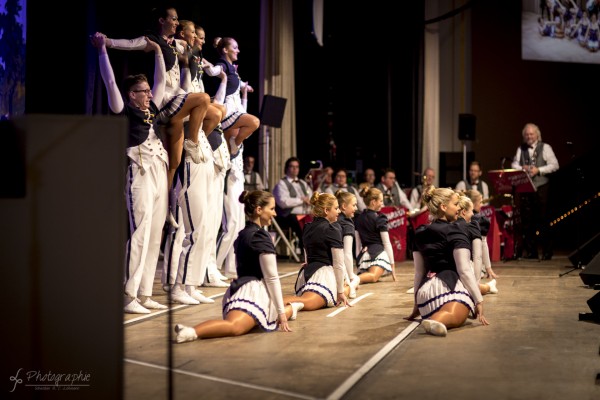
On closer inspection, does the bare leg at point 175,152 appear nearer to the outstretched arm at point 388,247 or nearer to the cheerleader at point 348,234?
the cheerleader at point 348,234

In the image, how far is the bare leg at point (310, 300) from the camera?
17.8ft

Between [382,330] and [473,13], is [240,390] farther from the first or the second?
[473,13]

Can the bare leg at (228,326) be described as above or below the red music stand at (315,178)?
below

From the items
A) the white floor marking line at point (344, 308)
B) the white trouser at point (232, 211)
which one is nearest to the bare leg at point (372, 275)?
the white floor marking line at point (344, 308)

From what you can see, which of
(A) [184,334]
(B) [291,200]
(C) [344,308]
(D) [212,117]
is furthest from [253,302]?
(B) [291,200]

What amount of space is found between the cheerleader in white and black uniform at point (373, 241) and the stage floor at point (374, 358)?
1.82m

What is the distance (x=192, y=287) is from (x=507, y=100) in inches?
364

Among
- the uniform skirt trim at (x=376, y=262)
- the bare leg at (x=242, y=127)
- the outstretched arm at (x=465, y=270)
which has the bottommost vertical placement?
the uniform skirt trim at (x=376, y=262)

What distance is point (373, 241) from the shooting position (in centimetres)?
786

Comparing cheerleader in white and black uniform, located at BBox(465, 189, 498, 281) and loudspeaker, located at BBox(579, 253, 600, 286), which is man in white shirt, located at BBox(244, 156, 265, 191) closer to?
cheerleader in white and black uniform, located at BBox(465, 189, 498, 281)

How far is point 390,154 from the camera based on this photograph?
13.0 m

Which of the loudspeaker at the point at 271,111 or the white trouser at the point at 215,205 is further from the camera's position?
the loudspeaker at the point at 271,111

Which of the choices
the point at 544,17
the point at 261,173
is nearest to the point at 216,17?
the point at 261,173

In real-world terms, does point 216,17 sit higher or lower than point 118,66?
higher
